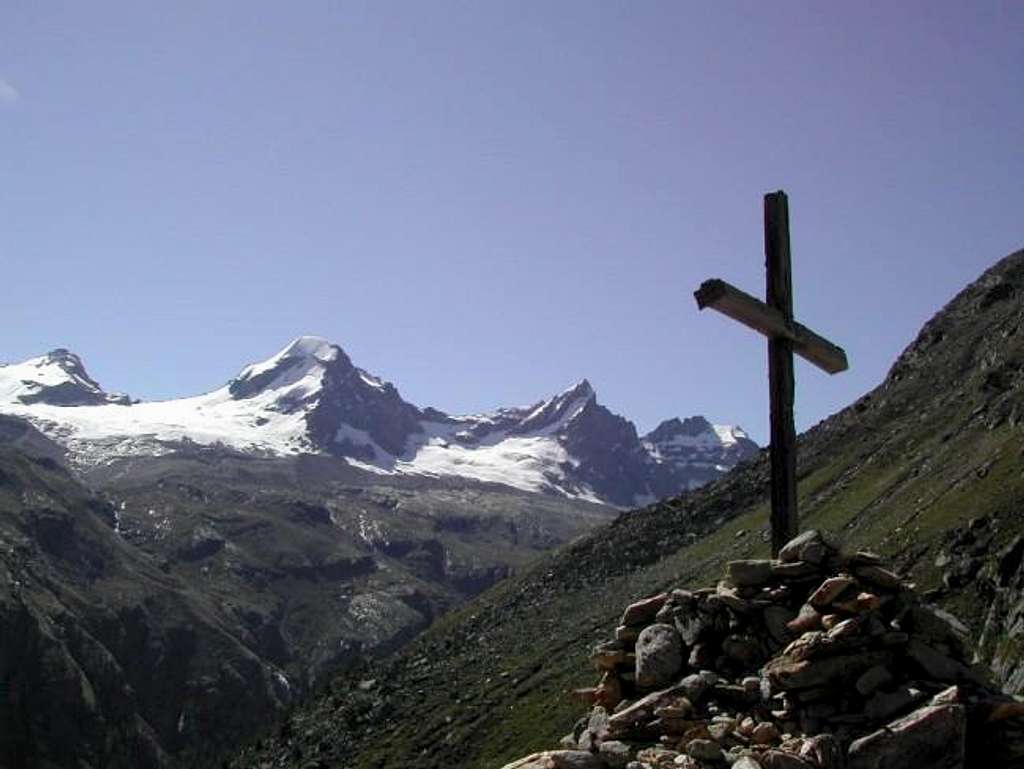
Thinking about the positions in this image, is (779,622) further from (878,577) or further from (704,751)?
(704,751)

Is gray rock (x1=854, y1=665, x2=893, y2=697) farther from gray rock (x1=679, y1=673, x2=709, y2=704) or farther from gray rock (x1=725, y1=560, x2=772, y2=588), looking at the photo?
gray rock (x1=725, y1=560, x2=772, y2=588)

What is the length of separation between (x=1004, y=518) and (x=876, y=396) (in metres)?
79.0

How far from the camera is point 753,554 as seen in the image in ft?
339

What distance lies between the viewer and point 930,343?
146500mm

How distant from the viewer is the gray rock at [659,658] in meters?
15.9

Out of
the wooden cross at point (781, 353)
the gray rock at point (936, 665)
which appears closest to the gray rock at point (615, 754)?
the gray rock at point (936, 665)

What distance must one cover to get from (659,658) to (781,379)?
5062 mm

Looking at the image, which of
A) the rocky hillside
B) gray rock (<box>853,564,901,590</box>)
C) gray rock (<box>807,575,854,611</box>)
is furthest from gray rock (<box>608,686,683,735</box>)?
the rocky hillside

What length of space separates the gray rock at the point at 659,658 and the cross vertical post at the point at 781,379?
8.85 ft

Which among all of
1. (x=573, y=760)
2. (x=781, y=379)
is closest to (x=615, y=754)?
(x=573, y=760)

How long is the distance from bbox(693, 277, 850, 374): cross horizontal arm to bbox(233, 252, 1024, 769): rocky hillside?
3098 cm

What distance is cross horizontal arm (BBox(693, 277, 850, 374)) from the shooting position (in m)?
16.3

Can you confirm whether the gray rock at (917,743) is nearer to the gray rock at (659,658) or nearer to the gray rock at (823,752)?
the gray rock at (823,752)

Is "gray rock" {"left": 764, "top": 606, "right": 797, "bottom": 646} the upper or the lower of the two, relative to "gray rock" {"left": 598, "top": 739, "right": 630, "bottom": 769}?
upper
